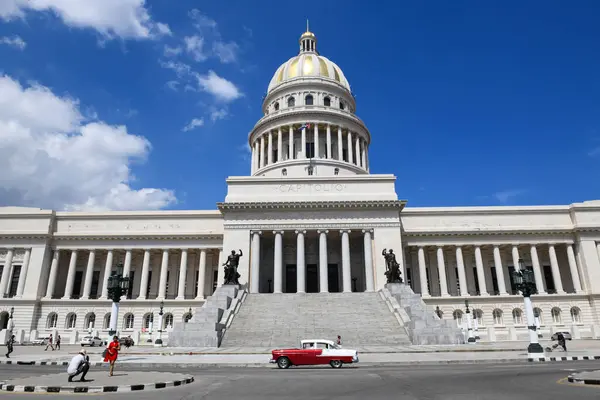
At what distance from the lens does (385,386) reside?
12.3m

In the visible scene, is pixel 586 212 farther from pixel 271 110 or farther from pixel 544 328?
pixel 271 110

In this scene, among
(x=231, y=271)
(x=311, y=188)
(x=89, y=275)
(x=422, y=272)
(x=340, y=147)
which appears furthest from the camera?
(x=340, y=147)

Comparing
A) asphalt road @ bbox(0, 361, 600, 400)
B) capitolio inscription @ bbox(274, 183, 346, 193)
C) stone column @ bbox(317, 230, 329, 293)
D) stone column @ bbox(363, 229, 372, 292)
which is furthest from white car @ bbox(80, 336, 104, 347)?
stone column @ bbox(363, 229, 372, 292)

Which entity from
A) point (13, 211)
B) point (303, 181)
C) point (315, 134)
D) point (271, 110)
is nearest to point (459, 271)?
point (303, 181)

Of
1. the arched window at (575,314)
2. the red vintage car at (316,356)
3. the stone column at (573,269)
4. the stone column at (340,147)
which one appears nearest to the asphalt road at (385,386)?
the red vintage car at (316,356)

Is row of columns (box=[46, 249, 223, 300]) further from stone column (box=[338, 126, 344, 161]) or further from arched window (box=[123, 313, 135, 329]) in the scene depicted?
stone column (box=[338, 126, 344, 161])

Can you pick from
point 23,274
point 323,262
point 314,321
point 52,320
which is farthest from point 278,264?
point 23,274

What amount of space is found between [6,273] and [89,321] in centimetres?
1169

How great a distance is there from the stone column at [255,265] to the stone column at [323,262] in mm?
6809

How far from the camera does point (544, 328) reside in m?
48.6

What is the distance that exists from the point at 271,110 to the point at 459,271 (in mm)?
41755

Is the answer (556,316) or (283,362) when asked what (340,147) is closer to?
(556,316)

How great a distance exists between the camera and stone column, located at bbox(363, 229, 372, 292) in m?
46.3

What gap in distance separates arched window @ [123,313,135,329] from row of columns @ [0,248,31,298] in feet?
40.7
